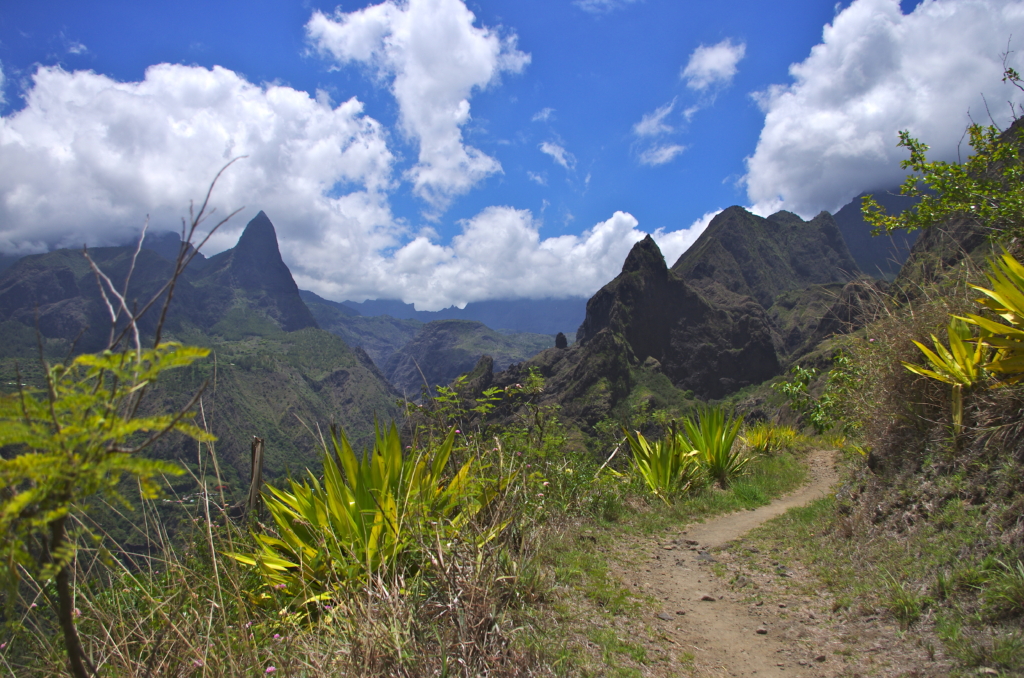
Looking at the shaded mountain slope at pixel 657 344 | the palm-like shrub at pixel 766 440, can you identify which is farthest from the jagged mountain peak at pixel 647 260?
the palm-like shrub at pixel 766 440

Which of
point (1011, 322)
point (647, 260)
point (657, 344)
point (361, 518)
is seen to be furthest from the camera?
point (647, 260)

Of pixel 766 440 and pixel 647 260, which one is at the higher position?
pixel 647 260

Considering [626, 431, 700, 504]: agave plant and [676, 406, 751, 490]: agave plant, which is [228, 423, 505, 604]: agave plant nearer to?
[626, 431, 700, 504]: agave plant

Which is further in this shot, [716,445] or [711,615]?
[716,445]

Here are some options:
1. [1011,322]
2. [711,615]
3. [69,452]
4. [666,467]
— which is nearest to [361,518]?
[69,452]

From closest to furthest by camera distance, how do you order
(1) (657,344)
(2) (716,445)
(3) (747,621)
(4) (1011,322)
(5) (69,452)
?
(5) (69,452) → (4) (1011,322) → (3) (747,621) → (2) (716,445) → (1) (657,344)

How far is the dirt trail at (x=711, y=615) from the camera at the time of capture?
10.6 ft

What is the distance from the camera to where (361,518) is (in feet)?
11.8

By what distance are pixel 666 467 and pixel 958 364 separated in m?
4.04

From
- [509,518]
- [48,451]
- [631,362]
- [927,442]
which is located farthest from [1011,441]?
[631,362]

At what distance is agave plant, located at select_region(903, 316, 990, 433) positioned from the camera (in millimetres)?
3924

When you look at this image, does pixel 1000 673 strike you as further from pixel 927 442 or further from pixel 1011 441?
pixel 927 442

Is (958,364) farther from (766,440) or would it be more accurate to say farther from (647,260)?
(647,260)

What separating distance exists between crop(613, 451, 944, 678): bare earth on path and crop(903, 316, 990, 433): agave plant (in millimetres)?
1754
